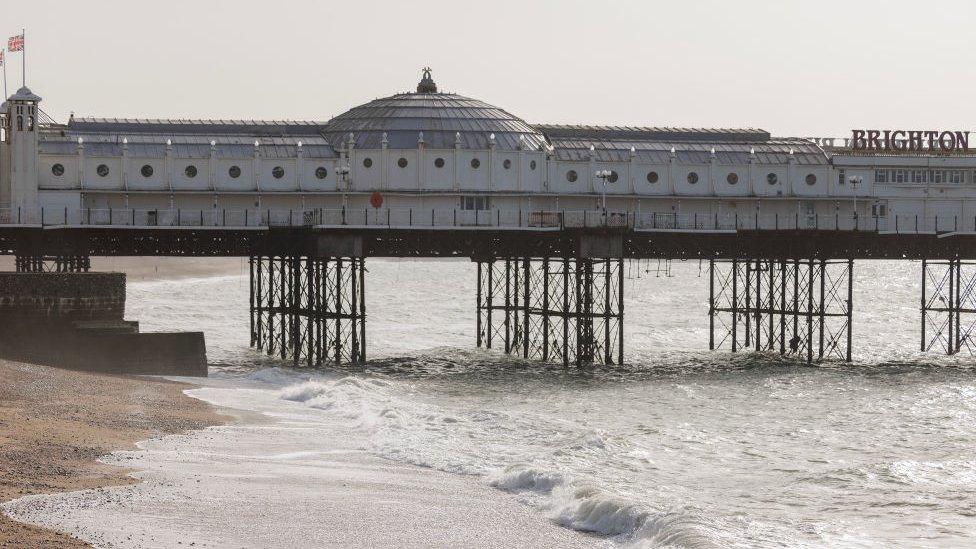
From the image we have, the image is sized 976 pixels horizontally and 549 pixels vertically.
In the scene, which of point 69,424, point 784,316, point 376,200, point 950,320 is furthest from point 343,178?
point 69,424

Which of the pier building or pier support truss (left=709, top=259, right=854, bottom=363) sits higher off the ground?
the pier building

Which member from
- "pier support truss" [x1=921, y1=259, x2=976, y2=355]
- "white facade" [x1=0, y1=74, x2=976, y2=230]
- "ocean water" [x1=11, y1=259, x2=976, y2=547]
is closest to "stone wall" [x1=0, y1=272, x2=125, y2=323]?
"ocean water" [x1=11, y1=259, x2=976, y2=547]

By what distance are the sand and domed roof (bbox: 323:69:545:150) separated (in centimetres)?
2428

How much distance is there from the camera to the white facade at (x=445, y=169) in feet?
233

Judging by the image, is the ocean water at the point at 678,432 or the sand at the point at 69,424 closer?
the sand at the point at 69,424

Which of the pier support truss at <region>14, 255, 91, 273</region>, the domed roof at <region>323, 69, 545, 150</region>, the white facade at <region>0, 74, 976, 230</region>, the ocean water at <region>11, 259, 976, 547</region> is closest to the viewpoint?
the ocean water at <region>11, 259, 976, 547</region>

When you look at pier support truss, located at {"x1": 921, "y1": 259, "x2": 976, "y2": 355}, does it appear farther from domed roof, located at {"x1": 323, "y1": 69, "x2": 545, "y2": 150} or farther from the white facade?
domed roof, located at {"x1": 323, "y1": 69, "x2": 545, "y2": 150}

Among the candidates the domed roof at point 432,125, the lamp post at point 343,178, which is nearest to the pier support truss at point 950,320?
the domed roof at point 432,125

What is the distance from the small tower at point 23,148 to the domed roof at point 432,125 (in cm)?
1417

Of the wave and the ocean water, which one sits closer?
the wave

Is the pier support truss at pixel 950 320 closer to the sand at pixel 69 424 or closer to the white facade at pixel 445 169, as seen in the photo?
the white facade at pixel 445 169

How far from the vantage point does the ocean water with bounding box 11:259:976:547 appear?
1268 inches

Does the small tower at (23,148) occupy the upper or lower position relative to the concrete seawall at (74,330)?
upper

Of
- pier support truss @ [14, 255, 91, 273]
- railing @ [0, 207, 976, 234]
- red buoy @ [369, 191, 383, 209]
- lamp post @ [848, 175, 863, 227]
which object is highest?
lamp post @ [848, 175, 863, 227]
